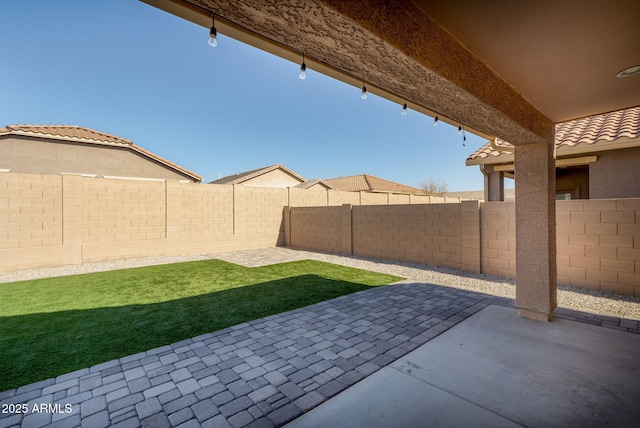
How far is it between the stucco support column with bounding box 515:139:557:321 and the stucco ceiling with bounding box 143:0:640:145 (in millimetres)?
1017

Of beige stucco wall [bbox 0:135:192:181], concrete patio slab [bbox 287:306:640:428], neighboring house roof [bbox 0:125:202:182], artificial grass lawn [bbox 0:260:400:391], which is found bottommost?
artificial grass lawn [bbox 0:260:400:391]

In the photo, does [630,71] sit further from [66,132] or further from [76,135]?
[66,132]

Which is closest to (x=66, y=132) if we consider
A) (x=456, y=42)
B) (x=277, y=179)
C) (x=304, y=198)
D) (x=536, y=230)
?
(x=304, y=198)

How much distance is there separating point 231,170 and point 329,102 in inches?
710

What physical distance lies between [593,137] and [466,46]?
692 centimetres

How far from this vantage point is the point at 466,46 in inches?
86.2

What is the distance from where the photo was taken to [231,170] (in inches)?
1227

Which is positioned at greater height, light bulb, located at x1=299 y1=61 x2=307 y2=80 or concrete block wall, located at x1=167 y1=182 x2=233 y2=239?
light bulb, located at x1=299 y1=61 x2=307 y2=80

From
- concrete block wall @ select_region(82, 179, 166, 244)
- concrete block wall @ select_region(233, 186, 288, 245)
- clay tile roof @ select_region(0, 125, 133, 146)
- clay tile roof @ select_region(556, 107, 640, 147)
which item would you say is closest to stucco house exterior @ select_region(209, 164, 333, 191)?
clay tile roof @ select_region(0, 125, 133, 146)

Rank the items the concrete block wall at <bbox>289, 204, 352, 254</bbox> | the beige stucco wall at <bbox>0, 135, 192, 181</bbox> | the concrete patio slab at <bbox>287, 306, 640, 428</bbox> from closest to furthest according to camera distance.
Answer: the concrete patio slab at <bbox>287, 306, 640, 428</bbox>, the concrete block wall at <bbox>289, 204, 352, 254</bbox>, the beige stucco wall at <bbox>0, 135, 192, 181</bbox>

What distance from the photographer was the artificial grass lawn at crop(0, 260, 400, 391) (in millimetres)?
3170

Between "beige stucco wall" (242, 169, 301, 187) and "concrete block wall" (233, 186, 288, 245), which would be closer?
"concrete block wall" (233, 186, 288, 245)

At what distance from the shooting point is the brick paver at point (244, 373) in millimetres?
2160

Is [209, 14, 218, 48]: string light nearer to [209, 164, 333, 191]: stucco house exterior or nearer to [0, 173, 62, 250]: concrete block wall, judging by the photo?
[0, 173, 62, 250]: concrete block wall
